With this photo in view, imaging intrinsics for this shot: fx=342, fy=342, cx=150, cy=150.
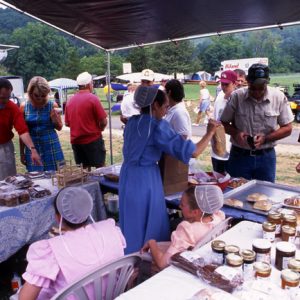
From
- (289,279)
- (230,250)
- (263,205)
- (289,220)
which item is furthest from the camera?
(263,205)

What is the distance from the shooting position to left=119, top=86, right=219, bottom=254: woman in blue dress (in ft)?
7.78

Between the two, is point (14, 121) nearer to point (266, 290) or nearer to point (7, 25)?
point (266, 290)

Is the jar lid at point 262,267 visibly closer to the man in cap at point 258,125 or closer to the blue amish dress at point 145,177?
the blue amish dress at point 145,177

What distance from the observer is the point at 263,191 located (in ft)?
9.21

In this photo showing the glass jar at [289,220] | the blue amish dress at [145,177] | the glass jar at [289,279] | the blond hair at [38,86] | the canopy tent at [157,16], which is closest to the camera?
the glass jar at [289,279]

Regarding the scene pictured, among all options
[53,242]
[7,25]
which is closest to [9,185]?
[53,242]

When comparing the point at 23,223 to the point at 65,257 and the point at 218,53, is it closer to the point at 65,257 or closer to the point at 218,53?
the point at 65,257

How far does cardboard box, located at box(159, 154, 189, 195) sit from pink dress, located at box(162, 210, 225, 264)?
79 cm

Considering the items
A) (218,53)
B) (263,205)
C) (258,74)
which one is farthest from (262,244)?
(218,53)

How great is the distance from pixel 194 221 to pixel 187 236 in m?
0.12

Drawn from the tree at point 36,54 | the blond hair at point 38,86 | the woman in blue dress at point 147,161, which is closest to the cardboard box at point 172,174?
the woman in blue dress at point 147,161

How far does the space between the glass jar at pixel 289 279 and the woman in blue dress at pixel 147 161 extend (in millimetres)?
1189

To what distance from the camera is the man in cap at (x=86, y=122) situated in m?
4.43

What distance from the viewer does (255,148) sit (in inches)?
122
